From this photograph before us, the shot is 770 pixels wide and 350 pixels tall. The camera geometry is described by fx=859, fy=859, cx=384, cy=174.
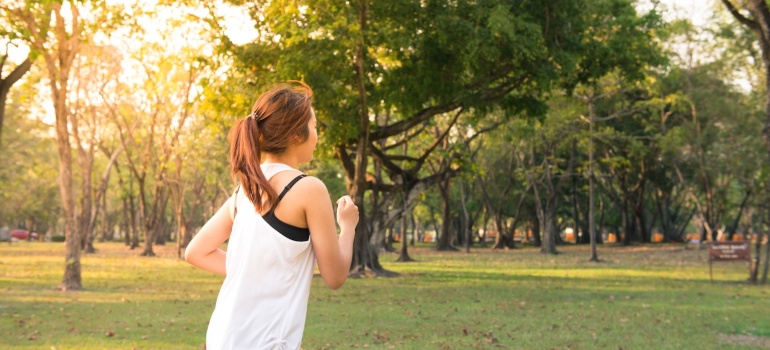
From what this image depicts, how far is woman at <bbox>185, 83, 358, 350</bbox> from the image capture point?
106 inches

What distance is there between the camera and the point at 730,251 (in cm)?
2202

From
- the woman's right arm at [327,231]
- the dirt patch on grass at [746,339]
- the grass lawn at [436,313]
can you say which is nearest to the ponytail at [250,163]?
the woman's right arm at [327,231]

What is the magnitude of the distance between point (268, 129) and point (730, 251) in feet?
70.1

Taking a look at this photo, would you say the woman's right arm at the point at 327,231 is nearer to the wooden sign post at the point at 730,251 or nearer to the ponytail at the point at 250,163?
the ponytail at the point at 250,163

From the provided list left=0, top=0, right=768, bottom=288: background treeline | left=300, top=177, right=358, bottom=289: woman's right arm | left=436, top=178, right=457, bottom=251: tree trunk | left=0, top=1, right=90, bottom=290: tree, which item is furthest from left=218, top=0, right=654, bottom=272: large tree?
left=436, top=178, right=457, bottom=251: tree trunk

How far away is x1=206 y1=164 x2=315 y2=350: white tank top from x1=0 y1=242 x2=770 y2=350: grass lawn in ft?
26.8

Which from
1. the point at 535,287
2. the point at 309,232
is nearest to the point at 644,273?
the point at 535,287

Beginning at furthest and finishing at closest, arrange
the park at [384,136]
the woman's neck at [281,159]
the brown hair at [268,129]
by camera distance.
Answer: the park at [384,136]
the woman's neck at [281,159]
the brown hair at [268,129]

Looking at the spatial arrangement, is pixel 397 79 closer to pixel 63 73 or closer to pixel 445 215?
pixel 63 73

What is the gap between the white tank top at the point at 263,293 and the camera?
2682mm

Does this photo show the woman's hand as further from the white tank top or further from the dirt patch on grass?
the dirt patch on grass

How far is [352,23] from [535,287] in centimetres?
829

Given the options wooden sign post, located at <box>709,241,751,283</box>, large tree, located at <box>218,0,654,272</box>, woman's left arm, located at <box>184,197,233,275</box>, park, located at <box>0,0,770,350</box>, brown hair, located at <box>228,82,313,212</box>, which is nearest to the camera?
brown hair, located at <box>228,82,313,212</box>

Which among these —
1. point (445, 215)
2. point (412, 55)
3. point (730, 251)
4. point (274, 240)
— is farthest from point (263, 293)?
point (445, 215)
